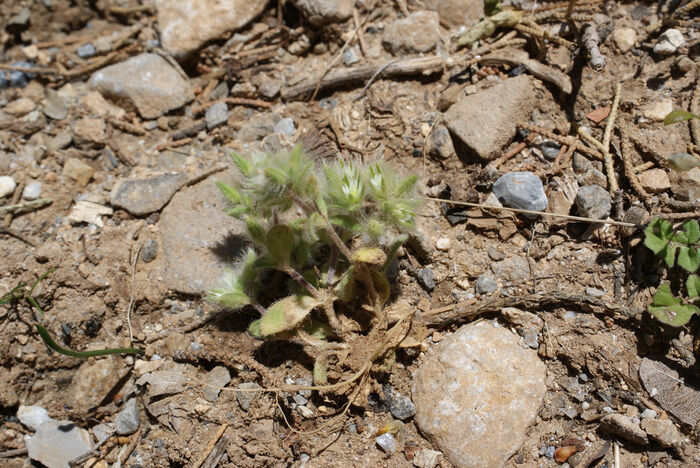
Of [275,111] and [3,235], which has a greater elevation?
[275,111]

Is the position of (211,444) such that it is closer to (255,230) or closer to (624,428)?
(255,230)

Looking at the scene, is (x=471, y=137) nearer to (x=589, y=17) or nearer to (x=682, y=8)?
(x=589, y=17)

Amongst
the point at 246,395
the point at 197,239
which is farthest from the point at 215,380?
the point at 197,239

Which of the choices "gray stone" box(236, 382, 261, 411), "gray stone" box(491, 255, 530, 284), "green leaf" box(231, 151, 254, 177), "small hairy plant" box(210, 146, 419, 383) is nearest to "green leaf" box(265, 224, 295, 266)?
"small hairy plant" box(210, 146, 419, 383)

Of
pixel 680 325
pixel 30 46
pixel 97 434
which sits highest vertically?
pixel 30 46

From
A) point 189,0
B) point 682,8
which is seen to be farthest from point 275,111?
point 682,8

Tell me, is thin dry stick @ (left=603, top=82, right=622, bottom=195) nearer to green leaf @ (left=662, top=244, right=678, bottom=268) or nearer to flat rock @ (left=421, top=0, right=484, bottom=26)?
green leaf @ (left=662, top=244, right=678, bottom=268)
